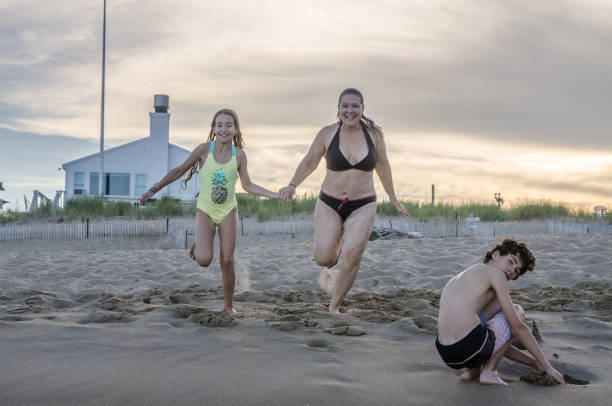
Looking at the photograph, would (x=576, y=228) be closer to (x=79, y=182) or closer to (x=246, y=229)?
(x=246, y=229)

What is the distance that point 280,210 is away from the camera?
62.0ft

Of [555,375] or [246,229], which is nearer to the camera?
[555,375]

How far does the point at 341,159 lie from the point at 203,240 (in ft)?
4.88

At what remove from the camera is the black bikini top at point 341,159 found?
17.5 feet

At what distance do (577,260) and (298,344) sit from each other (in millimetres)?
6535

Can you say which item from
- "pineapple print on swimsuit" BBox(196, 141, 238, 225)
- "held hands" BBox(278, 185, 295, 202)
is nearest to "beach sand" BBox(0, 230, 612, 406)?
"pineapple print on swimsuit" BBox(196, 141, 238, 225)

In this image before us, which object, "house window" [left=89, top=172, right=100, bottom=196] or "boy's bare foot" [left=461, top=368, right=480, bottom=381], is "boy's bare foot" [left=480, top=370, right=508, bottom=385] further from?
"house window" [left=89, top=172, right=100, bottom=196]

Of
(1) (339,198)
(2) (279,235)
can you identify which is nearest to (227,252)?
(1) (339,198)

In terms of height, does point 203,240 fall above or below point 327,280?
above

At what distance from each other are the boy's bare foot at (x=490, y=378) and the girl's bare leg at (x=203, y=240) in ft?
9.10

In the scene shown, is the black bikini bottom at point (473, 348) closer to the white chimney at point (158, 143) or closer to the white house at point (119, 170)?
the white chimney at point (158, 143)

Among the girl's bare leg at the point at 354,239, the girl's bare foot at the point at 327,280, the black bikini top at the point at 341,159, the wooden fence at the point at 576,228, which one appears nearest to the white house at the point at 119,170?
the wooden fence at the point at 576,228

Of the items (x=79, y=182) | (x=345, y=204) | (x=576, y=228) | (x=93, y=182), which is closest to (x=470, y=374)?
(x=345, y=204)

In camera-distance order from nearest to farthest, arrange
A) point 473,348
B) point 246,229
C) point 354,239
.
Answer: point 473,348 < point 354,239 < point 246,229
